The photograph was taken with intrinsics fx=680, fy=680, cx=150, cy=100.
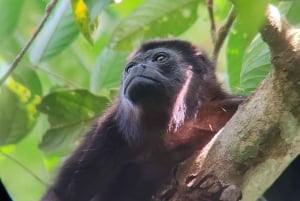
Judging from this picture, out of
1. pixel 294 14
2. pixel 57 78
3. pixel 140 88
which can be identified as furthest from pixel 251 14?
pixel 57 78

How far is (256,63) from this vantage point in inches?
83.4

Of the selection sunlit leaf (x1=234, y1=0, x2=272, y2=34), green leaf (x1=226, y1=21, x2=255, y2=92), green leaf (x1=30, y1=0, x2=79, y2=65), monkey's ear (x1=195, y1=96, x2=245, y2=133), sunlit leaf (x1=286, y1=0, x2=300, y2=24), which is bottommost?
monkey's ear (x1=195, y1=96, x2=245, y2=133)

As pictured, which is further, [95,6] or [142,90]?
[142,90]

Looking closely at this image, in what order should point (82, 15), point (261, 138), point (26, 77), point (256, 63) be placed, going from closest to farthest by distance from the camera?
point (261, 138)
point (82, 15)
point (256, 63)
point (26, 77)

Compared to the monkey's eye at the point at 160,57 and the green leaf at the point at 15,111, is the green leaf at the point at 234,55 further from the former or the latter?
the green leaf at the point at 15,111

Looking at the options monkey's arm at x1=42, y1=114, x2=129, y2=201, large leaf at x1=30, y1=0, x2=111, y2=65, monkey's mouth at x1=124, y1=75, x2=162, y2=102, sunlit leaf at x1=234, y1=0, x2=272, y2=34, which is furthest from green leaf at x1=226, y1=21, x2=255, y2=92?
sunlit leaf at x1=234, y1=0, x2=272, y2=34

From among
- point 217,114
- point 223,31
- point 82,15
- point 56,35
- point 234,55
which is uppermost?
point 82,15

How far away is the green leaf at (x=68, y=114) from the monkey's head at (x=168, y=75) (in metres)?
0.20

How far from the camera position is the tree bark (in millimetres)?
1593

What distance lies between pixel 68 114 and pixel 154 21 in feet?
1.69

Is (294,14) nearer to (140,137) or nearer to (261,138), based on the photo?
(261,138)

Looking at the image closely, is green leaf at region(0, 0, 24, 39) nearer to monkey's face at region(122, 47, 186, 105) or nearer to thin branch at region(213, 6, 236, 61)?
monkey's face at region(122, 47, 186, 105)

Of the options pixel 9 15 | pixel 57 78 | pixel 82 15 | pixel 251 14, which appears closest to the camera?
pixel 251 14

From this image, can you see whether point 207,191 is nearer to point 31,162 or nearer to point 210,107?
point 210,107
